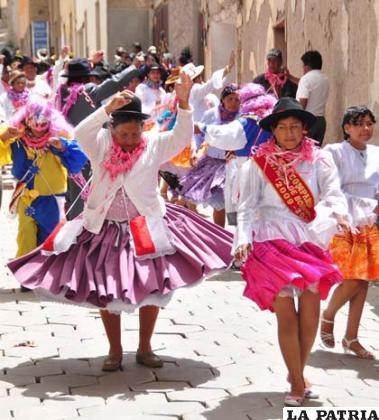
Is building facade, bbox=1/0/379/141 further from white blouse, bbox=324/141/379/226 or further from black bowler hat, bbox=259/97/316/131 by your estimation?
black bowler hat, bbox=259/97/316/131

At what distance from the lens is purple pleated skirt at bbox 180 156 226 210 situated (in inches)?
452

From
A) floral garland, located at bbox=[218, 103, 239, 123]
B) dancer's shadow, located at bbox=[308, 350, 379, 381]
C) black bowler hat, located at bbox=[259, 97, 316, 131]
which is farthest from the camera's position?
floral garland, located at bbox=[218, 103, 239, 123]

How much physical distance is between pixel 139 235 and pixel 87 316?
6.67 feet

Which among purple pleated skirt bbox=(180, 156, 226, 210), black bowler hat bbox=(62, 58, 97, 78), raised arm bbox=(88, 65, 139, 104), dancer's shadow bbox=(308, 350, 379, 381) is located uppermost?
black bowler hat bbox=(62, 58, 97, 78)

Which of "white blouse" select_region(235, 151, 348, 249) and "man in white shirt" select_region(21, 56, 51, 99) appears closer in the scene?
"white blouse" select_region(235, 151, 348, 249)

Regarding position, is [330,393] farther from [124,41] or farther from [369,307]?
[124,41]

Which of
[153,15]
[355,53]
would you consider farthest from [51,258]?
[153,15]

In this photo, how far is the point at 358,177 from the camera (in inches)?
290

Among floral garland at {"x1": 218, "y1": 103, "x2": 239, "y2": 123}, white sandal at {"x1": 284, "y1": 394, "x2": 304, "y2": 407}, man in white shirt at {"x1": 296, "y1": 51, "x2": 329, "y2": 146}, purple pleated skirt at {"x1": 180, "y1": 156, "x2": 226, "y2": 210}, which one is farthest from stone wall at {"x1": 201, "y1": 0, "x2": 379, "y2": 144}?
white sandal at {"x1": 284, "y1": 394, "x2": 304, "y2": 407}

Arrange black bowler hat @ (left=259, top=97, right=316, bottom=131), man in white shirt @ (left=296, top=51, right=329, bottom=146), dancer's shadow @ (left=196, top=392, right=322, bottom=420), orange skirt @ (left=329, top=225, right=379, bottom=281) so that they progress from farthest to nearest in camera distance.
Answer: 1. man in white shirt @ (left=296, top=51, right=329, bottom=146)
2. orange skirt @ (left=329, top=225, right=379, bottom=281)
3. black bowler hat @ (left=259, top=97, right=316, bottom=131)
4. dancer's shadow @ (left=196, top=392, right=322, bottom=420)

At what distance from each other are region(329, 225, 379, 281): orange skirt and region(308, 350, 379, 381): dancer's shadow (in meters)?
0.52

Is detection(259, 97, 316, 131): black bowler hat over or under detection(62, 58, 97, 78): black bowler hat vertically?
under

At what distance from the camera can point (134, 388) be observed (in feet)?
21.2

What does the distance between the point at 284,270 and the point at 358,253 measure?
150cm
